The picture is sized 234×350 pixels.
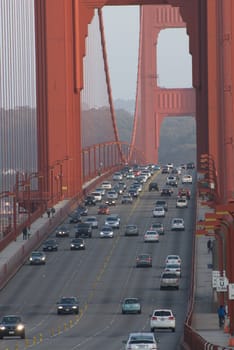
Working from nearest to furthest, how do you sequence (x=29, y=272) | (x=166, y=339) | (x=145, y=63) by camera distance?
1. (x=166, y=339)
2. (x=29, y=272)
3. (x=145, y=63)

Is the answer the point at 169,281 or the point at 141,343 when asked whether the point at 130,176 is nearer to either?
the point at 169,281

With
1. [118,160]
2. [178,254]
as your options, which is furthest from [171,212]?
[118,160]

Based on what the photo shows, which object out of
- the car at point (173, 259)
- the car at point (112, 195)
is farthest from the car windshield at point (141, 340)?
the car at point (112, 195)

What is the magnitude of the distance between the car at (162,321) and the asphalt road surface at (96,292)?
8.4 inches

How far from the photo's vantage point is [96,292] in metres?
61.1

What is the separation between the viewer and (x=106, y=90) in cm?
15038

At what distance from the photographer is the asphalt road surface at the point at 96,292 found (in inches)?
1794

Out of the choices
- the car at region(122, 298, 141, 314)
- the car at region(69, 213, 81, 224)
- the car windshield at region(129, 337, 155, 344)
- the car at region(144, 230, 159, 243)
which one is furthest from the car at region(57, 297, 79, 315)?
the car at region(69, 213, 81, 224)

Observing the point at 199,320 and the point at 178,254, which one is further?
the point at 178,254

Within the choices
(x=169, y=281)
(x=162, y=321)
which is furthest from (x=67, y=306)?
(x=169, y=281)

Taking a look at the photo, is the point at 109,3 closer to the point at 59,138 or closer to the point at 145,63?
the point at 59,138

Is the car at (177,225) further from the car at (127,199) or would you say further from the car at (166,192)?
the car at (166,192)

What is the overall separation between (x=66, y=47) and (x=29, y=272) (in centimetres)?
4137

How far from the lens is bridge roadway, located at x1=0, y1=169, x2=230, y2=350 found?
150 feet
